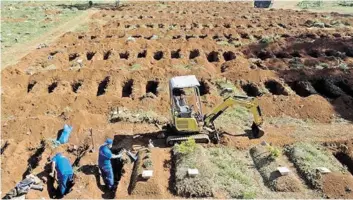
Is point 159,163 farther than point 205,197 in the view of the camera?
Yes

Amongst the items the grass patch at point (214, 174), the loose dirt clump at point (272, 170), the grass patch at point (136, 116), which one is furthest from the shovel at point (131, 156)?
the loose dirt clump at point (272, 170)

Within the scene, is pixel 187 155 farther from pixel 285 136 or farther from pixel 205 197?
pixel 285 136

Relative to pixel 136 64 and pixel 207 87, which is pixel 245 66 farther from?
A: pixel 136 64

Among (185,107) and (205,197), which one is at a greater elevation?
(185,107)

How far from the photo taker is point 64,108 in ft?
56.4

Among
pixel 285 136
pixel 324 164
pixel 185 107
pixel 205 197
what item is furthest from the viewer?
pixel 285 136

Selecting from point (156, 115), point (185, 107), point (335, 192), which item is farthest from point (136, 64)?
point (335, 192)

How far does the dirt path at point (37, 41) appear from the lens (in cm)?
2466

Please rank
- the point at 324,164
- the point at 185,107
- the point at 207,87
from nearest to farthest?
the point at 324,164 < the point at 185,107 < the point at 207,87

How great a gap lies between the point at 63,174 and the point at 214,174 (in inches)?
180

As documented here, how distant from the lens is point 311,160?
12.4 meters

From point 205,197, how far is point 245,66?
12264 millimetres

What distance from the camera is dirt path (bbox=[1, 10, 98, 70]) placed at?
24656mm

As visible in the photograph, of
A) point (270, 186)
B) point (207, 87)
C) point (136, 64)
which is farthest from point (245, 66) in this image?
point (270, 186)
